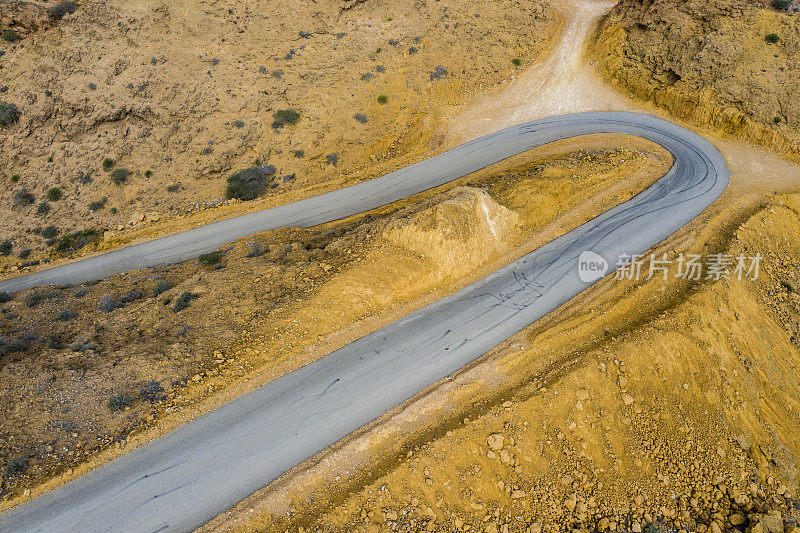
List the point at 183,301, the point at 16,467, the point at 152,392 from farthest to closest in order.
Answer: the point at 183,301
the point at 152,392
the point at 16,467

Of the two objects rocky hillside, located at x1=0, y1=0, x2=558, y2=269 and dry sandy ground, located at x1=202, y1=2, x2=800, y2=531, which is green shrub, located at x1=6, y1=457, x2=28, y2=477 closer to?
dry sandy ground, located at x1=202, y1=2, x2=800, y2=531

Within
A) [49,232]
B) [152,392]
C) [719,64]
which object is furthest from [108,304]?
[719,64]

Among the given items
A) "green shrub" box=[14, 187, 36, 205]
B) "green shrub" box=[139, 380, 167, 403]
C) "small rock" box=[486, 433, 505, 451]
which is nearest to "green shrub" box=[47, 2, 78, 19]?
"green shrub" box=[14, 187, 36, 205]

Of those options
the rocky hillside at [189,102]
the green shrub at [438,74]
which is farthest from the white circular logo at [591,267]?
the green shrub at [438,74]

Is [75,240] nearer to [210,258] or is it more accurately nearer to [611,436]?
[210,258]

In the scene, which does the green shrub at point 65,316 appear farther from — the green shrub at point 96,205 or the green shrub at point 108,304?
the green shrub at point 96,205

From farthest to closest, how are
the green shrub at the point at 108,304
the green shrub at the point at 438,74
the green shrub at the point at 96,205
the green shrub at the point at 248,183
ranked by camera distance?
1. the green shrub at the point at 438,74
2. the green shrub at the point at 96,205
3. the green shrub at the point at 248,183
4. the green shrub at the point at 108,304

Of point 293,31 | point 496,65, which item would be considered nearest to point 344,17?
point 293,31
